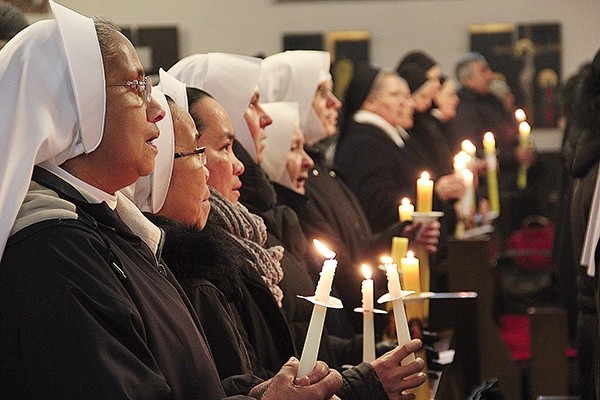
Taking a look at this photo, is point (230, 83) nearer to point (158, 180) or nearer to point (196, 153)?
point (196, 153)

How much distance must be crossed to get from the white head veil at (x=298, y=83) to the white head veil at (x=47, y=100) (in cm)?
315

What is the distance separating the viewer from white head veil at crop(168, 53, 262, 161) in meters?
4.48

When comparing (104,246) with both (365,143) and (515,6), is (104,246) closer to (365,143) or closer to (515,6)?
(365,143)

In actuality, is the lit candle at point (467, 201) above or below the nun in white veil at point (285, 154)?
below

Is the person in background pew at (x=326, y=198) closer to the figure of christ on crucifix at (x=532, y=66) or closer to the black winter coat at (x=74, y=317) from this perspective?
the black winter coat at (x=74, y=317)

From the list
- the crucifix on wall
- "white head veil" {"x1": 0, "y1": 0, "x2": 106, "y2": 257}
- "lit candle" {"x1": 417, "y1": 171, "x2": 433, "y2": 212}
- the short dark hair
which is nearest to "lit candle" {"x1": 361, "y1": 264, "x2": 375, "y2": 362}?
"white head veil" {"x1": 0, "y1": 0, "x2": 106, "y2": 257}

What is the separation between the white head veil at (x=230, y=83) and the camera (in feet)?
14.7

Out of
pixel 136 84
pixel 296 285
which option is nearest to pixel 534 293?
pixel 296 285

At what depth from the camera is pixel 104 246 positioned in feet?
8.30

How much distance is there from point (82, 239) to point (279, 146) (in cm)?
248

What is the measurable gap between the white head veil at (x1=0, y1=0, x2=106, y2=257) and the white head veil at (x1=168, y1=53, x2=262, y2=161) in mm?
1786

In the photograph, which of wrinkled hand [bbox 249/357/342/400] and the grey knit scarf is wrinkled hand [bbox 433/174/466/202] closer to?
the grey knit scarf

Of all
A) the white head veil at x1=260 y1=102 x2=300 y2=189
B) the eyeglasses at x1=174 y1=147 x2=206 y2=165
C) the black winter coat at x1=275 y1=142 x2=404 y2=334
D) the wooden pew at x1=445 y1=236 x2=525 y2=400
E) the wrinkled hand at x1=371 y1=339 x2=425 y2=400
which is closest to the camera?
the wrinkled hand at x1=371 y1=339 x2=425 y2=400

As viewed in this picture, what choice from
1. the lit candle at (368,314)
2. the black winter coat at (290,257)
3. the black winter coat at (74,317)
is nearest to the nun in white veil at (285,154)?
the black winter coat at (290,257)
